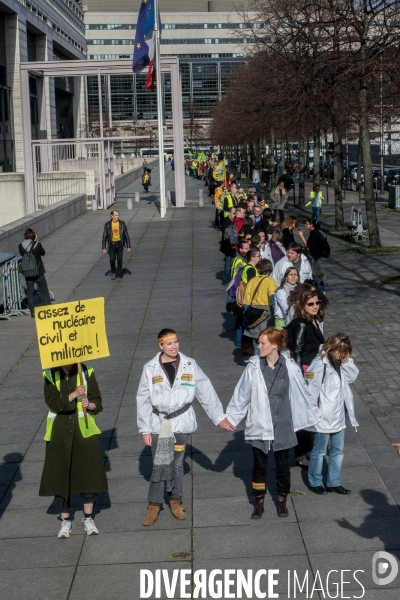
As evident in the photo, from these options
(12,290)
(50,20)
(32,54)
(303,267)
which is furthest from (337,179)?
(50,20)

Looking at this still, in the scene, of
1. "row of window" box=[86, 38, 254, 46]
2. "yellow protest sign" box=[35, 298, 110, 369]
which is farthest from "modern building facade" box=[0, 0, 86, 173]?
"row of window" box=[86, 38, 254, 46]

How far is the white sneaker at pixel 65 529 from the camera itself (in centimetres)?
758

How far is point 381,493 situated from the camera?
27.2ft

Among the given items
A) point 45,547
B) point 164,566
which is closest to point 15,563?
point 45,547

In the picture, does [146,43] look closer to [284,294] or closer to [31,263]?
[31,263]

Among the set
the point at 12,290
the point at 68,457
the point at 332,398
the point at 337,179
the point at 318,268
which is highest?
the point at 337,179

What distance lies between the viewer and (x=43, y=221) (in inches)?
1150

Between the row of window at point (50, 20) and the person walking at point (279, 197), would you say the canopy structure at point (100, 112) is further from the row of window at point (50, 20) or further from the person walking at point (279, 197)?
the row of window at point (50, 20)

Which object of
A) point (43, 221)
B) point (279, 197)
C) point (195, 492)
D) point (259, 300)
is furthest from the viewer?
point (43, 221)

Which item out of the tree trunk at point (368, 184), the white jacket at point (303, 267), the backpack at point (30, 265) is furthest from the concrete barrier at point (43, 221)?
the white jacket at point (303, 267)

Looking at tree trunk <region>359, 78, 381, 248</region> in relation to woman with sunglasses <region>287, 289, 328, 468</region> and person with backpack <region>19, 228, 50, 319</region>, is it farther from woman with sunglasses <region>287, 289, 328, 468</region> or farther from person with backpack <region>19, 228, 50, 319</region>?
woman with sunglasses <region>287, 289, 328, 468</region>

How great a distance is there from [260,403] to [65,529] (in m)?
1.81

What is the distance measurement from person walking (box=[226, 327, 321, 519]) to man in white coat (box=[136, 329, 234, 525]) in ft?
0.79

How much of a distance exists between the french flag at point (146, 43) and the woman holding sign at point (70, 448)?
97.1ft
